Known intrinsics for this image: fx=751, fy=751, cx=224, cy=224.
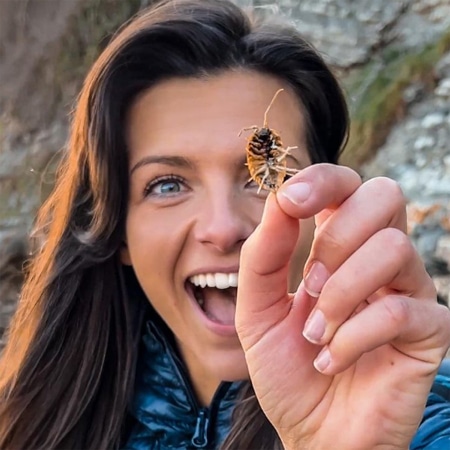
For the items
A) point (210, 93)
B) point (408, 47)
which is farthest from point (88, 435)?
point (408, 47)

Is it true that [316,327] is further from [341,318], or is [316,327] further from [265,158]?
[265,158]

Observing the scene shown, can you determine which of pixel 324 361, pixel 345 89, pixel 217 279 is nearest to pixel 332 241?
pixel 324 361

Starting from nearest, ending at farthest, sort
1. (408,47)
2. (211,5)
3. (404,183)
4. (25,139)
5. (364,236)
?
(364,236) < (211,5) < (404,183) < (408,47) < (25,139)

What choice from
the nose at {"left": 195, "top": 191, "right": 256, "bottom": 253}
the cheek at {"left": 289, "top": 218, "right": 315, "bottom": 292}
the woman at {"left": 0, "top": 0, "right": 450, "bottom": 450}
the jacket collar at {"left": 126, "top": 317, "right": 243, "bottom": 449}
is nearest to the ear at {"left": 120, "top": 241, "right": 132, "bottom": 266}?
the woman at {"left": 0, "top": 0, "right": 450, "bottom": 450}

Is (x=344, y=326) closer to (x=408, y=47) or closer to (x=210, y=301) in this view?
(x=210, y=301)

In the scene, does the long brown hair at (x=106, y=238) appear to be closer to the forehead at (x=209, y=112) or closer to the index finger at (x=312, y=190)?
the forehead at (x=209, y=112)

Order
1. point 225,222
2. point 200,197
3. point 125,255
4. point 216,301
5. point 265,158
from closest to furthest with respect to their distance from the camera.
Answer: point 265,158
point 225,222
point 200,197
point 216,301
point 125,255

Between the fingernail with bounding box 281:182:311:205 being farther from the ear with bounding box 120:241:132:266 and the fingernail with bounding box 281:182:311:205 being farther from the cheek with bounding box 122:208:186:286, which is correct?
the ear with bounding box 120:241:132:266

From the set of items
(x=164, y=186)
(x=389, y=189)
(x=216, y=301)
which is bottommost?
(x=389, y=189)
